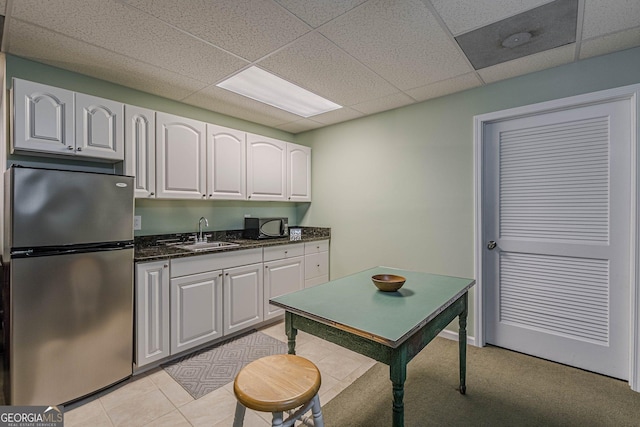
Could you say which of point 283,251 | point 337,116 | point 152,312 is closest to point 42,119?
point 152,312

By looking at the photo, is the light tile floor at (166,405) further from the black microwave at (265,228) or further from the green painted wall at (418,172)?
the black microwave at (265,228)

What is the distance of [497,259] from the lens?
268cm

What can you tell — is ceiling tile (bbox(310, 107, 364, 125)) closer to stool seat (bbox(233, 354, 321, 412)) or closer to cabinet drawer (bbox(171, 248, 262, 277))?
cabinet drawer (bbox(171, 248, 262, 277))

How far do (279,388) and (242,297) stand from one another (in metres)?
1.85

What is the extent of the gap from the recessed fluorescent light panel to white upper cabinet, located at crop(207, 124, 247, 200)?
1.56 ft

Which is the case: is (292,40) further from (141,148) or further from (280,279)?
(280,279)

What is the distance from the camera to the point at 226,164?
3.04m

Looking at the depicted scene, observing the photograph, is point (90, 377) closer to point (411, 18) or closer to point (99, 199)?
point (99, 199)

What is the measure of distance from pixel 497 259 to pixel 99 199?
10.7 ft

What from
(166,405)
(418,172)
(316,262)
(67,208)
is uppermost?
(418,172)

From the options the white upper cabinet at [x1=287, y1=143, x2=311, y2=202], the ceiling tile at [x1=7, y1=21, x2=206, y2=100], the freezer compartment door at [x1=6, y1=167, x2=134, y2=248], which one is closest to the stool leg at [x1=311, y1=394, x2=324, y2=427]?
the freezer compartment door at [x1=6, y1=167, x2=134, y2=248]

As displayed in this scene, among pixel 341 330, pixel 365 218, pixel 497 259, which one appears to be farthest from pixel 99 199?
pixel 497 259

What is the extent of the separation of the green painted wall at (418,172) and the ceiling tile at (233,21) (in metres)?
1.70

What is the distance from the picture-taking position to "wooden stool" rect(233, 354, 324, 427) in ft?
3.39
